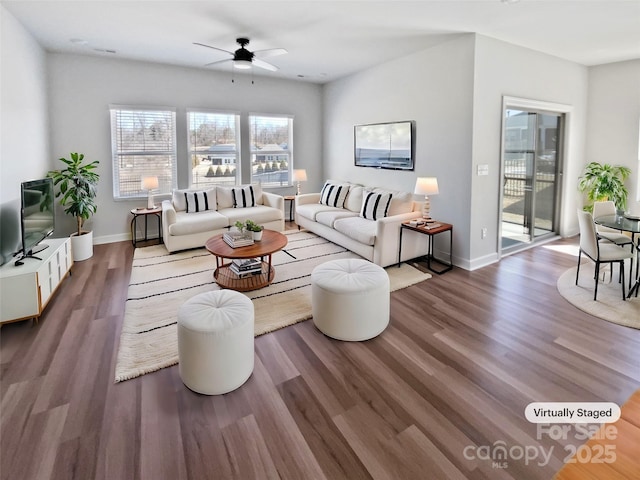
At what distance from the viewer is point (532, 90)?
4.84 meters

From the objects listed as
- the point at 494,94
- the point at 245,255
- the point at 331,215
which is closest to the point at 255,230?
the point at 245,255

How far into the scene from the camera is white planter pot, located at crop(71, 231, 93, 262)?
480 centimetres

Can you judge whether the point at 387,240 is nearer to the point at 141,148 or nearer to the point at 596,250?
the point at 596,250

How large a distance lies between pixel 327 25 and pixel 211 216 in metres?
3.05

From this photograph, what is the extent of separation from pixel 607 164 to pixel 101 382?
7285 millimetres

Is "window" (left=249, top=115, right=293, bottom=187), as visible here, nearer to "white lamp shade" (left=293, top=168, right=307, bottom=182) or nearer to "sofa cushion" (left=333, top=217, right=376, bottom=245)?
"white lamp shade" (left=293, top=168, right=307, bottom=182)

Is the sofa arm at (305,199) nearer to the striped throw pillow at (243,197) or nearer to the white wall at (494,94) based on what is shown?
the striped throw pillow at (243,197)

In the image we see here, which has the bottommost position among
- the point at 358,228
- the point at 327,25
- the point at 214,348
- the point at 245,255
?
the point at 214,348

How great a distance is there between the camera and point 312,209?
605 cm

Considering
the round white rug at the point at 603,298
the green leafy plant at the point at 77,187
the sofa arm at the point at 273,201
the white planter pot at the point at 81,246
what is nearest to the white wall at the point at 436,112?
the round white rug at the point at 603,298

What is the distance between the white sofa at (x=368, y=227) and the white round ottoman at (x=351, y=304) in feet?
4.93

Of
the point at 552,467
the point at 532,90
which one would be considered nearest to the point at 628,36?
the point at 532,90

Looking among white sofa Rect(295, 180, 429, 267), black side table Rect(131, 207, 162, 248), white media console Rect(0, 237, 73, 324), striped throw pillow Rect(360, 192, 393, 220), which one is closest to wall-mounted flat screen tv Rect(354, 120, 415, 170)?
white sofa Rect(295, 180, 429, 267)

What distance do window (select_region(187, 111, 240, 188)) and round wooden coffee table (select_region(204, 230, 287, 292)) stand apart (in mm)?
2483
